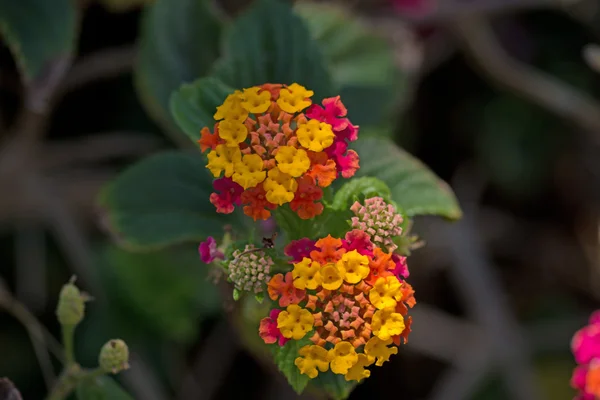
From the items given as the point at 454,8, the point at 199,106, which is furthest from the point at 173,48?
the point at 454,8

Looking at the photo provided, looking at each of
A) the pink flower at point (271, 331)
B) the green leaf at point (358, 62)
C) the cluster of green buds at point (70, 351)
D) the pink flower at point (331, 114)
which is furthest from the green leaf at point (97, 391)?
the green leaf at point (358, 62)

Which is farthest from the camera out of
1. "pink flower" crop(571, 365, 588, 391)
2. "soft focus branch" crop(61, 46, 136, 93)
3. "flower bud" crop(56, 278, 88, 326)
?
"soft focus branch" crop(61, 46, 136, 93)

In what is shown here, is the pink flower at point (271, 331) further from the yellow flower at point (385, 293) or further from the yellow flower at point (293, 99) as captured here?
the yellow flower at point (293, 99)

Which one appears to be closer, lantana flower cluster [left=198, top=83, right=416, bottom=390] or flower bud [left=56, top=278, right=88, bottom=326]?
lantana flower cluster [left=198, top=83, right=416, bottom=390]

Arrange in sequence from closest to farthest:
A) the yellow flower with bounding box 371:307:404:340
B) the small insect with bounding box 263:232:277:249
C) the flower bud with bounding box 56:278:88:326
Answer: the yellow flower with bounding box 371:307:404:340 < the small insect with bounding box 263:232:277:249 < the flower bud with bounding box 56:278:88:326

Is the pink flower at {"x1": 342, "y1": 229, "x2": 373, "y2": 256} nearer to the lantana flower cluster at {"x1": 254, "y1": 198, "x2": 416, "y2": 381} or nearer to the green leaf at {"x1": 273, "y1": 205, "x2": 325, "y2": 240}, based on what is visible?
the lantana flower cluster at {"x1": 254, "y1": 198, "x2": 416, "y2": 381}

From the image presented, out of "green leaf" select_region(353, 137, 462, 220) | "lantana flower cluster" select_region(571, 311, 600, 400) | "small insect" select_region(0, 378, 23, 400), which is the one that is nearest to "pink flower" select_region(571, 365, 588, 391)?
"lantana flower cluster" select_region(571, 311, 600, 400)
